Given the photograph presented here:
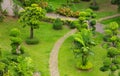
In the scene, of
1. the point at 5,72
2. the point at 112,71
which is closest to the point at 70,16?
the point at 112,71

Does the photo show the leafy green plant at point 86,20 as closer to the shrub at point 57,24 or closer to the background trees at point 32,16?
the shrub at point 57,24

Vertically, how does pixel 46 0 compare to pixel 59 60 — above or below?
above

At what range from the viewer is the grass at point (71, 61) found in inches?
2108

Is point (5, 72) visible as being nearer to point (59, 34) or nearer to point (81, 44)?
point (81, 44)

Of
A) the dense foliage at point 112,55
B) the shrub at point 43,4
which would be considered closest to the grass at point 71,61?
the dense foliage at point 112,55

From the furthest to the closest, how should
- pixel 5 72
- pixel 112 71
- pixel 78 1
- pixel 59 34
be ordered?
pixel 78 1
pixel 59 34
pixel 112 71
pixel 5 72

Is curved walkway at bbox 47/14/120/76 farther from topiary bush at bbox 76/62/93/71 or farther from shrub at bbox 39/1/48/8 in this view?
shrub at bbox 39/1/48/8

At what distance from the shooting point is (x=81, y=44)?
5322cm

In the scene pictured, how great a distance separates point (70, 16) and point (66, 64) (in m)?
21.4

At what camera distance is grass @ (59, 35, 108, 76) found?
53531 millimetres

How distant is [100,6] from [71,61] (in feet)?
97.3

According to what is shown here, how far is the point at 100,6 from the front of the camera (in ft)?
275

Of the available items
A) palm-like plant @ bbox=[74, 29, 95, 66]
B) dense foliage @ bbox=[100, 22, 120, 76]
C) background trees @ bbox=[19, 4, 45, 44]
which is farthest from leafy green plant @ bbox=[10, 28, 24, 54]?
dense foliage @ bbox=[100, 22, 120, 76]

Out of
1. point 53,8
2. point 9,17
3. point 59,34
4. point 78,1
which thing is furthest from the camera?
point 78,1
